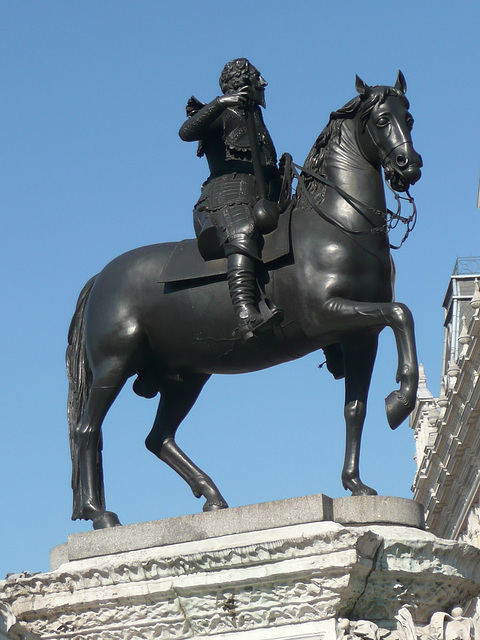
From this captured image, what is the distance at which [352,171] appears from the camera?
1045cm

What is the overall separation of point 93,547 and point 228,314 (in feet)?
6.49

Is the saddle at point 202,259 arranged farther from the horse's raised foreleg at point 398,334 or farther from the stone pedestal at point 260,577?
the stone pedestal at point 260,577

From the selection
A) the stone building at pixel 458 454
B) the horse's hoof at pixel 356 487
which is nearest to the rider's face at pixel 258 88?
the horse's hoof at pixel 356 487

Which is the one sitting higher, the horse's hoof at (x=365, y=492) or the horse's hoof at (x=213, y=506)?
the horse's hoof at (x=213, y=506)

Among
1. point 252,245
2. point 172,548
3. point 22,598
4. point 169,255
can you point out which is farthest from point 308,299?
point 22,598

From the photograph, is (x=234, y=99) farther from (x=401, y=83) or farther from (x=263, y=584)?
(x=263, y=584)

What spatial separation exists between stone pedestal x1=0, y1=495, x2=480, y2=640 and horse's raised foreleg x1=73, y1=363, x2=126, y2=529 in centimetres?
72

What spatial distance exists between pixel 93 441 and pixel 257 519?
1.86 meters

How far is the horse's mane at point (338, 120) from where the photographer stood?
10.4 metres

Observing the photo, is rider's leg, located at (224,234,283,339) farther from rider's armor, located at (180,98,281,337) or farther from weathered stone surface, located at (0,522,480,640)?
weathered stone surface, located at (0,522,480,640)

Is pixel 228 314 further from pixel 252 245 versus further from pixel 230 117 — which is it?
pixel 230 117

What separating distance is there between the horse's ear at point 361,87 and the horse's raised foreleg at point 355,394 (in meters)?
1.86

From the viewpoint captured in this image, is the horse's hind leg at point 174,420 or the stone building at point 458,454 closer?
the horse's hind leg at point 174,420

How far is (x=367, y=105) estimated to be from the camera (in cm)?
1042
